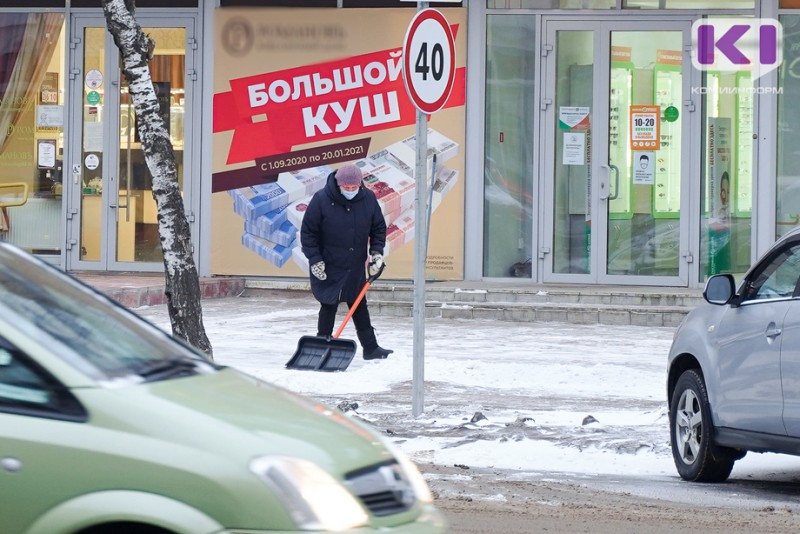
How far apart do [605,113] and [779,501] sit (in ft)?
37.0

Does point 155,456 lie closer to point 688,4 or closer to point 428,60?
point 428,60

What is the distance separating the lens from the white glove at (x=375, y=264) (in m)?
→ 13.4

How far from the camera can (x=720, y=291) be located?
7.90m

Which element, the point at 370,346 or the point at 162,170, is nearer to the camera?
the point at 162,170

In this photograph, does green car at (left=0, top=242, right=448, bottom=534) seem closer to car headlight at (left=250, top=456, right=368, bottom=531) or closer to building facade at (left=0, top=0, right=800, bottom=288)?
car headlight at (left=250, top=456, right=368, bottom=531)

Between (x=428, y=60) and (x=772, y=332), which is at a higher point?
(x=428, y=60)

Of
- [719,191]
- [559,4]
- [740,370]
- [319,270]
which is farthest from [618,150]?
[740,370]

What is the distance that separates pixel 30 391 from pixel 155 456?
463 millimetres

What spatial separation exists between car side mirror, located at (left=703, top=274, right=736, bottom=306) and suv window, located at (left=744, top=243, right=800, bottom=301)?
4.0 inches

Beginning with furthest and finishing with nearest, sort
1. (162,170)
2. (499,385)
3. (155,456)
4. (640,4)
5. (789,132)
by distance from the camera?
(640,4), (789,132), (499,385), (162,170), (155,456)

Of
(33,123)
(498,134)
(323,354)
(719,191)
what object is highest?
(33,123)

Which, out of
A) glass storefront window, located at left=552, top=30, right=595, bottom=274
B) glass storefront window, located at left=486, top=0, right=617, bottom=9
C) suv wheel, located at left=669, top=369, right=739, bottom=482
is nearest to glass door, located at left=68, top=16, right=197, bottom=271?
glass storefront window, located at left=486, top=0, right=617, bottom=9

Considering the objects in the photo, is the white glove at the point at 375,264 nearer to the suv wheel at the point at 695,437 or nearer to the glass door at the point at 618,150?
the suv wheel at the point at 695,437

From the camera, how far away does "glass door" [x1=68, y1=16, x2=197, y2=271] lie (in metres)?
19.5
